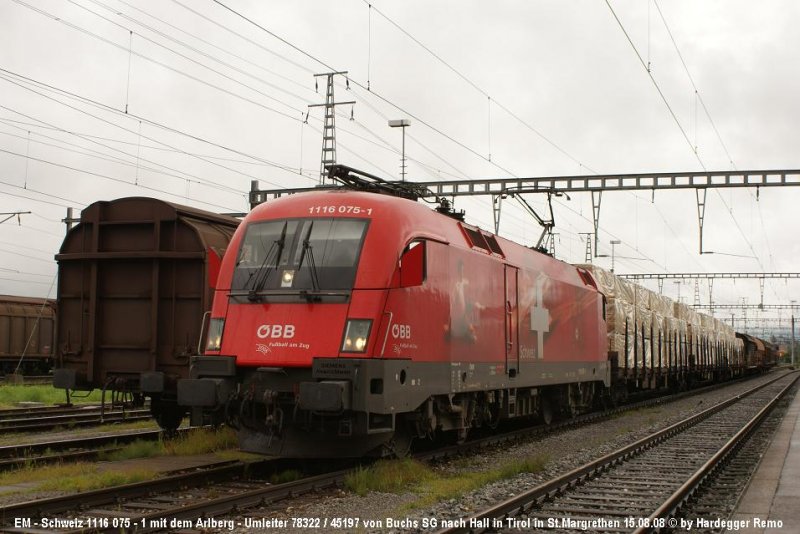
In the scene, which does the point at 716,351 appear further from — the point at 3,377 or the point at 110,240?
the point at 110,240

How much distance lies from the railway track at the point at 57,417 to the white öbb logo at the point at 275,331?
231 inches

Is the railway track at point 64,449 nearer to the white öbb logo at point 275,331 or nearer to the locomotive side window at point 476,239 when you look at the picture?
the white öbb logo at point 275,331

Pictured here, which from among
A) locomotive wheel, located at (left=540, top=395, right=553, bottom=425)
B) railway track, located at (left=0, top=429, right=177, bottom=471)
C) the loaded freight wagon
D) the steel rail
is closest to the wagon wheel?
the steel rail

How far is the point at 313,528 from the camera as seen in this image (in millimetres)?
7602

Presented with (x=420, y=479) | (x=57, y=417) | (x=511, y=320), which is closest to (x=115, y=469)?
(x=420, y=479)

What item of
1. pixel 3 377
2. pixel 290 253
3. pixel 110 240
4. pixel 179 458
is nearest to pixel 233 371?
pixel 290 253

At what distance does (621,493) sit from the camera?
9602 mm

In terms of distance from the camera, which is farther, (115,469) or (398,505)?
(115,469)

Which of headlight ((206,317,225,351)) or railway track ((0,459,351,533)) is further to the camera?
headlight ((206,317,225,351))

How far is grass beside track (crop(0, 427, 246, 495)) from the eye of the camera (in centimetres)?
934

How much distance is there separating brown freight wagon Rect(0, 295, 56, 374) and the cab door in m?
23.4

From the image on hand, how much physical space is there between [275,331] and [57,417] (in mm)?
9741

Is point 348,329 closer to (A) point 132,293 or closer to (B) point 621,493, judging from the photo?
(B) point 621,493

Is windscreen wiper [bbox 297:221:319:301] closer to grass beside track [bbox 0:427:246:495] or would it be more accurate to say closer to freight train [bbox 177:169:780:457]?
freight train [bbox 177:169:780:457]
